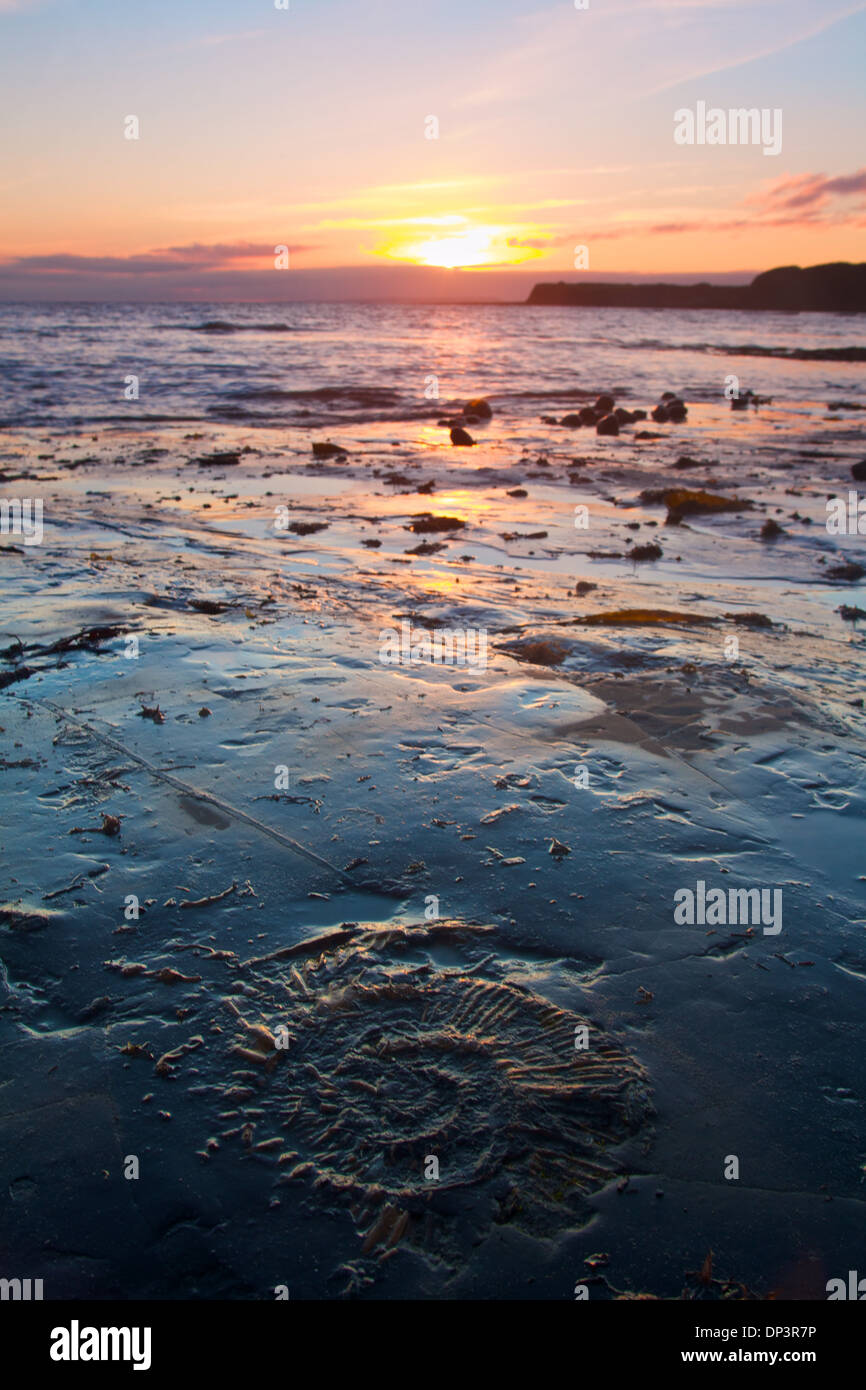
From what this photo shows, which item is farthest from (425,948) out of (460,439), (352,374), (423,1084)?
(352,374)

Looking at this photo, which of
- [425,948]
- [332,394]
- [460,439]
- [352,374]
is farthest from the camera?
[352,374]

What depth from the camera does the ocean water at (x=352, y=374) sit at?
23.5 meters

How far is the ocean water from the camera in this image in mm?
23453

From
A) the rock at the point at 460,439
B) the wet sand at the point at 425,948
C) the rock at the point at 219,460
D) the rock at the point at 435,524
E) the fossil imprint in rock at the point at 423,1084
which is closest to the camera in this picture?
the wet sand at the point at 425,948

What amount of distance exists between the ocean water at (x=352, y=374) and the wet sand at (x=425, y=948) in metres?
16.3

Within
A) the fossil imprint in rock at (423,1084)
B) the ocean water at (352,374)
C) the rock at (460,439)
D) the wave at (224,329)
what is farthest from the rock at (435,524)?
the wave at (224,329)

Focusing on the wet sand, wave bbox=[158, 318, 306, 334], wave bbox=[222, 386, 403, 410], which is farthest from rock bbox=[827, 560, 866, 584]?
wave bbox=[158, 318, 306, 334]

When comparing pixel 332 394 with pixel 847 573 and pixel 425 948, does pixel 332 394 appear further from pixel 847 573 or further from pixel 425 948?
pixel 425 948

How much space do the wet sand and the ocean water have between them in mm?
16282

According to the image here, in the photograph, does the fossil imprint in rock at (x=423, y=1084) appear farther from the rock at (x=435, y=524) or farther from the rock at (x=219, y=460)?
the rock at (x=219, y=460)

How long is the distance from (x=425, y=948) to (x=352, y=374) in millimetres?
32767

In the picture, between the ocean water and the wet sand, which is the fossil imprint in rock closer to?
the wet sand

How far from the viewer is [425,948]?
3.51 m
